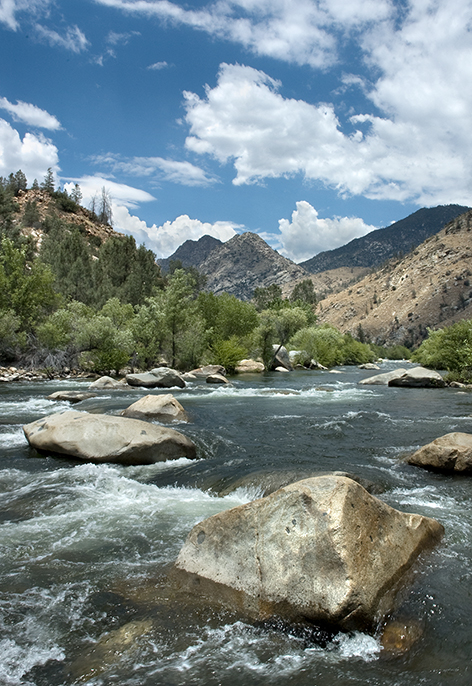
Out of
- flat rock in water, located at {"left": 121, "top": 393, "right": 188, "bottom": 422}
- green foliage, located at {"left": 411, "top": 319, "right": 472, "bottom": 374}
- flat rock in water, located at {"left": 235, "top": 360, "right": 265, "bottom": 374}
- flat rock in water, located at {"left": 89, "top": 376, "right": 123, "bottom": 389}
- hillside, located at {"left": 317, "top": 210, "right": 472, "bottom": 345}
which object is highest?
hillside, located at {"left": 317, "top": 210, "right": 472, "bottom": 345}

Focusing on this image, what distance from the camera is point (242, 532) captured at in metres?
5.27

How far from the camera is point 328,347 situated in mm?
67188

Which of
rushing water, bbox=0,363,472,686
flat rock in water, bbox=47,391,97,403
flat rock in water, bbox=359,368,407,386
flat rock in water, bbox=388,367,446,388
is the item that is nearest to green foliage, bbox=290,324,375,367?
flat rock in water, bbox=359,368,407,386

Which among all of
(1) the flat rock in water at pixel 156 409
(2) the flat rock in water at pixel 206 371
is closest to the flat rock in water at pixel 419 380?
(2) the flat rock in water at pixel 206 371

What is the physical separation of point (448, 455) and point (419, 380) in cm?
2342

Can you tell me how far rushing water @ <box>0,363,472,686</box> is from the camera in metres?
3.86

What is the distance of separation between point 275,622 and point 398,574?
166 centimetres

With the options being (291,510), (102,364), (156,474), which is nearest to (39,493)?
(156,474)

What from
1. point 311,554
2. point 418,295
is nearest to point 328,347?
point 311,554

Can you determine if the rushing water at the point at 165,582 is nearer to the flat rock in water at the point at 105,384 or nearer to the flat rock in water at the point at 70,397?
the flat rock in water at the point at 70,397

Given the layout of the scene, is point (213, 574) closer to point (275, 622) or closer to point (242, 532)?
point (242, 532)

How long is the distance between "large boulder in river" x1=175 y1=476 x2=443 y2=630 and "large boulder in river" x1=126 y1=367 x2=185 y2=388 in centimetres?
2440

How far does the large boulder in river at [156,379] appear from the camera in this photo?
2928 centimetres

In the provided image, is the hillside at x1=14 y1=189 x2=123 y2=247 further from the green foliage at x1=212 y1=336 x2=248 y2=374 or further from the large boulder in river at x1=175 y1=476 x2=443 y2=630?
the large boulder in river at x1=175 y1=476 x2=443 y2=630
